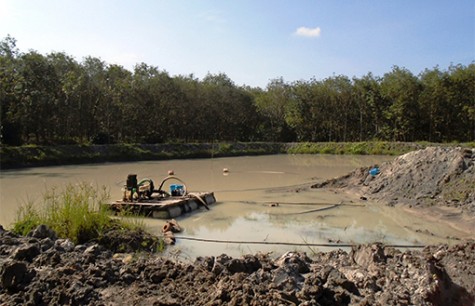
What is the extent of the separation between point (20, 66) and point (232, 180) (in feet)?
47.4

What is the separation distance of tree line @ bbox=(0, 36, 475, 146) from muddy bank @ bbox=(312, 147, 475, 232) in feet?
55.9

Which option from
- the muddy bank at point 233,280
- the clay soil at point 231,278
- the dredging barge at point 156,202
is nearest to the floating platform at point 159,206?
the dredging barge at point 156,202

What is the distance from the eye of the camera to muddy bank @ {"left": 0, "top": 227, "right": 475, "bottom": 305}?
3836mm

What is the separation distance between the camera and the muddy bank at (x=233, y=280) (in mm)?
3836

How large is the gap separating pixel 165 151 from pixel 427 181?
18253 mm

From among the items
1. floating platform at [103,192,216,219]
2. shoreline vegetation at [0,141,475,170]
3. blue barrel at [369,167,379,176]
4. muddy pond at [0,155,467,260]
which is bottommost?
muddy pond at [0,155,467,260]

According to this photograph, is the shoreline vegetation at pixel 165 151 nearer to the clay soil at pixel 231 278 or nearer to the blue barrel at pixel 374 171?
the blue barrel at pixel 374 171

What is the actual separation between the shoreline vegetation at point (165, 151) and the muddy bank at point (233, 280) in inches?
696

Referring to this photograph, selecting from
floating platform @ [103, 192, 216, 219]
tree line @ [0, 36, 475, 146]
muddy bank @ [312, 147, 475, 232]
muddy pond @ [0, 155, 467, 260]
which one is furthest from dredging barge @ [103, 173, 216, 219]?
tree line @ [0, 36, 475, 146]

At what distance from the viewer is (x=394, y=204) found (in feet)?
36.4

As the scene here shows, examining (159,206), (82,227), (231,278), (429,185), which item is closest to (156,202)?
(159,206)

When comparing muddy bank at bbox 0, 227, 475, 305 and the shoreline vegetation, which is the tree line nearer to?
the shoreline vegetation

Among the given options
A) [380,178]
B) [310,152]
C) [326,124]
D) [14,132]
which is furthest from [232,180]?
[326,124]

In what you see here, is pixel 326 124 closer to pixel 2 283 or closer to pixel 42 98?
pixel 42 98
